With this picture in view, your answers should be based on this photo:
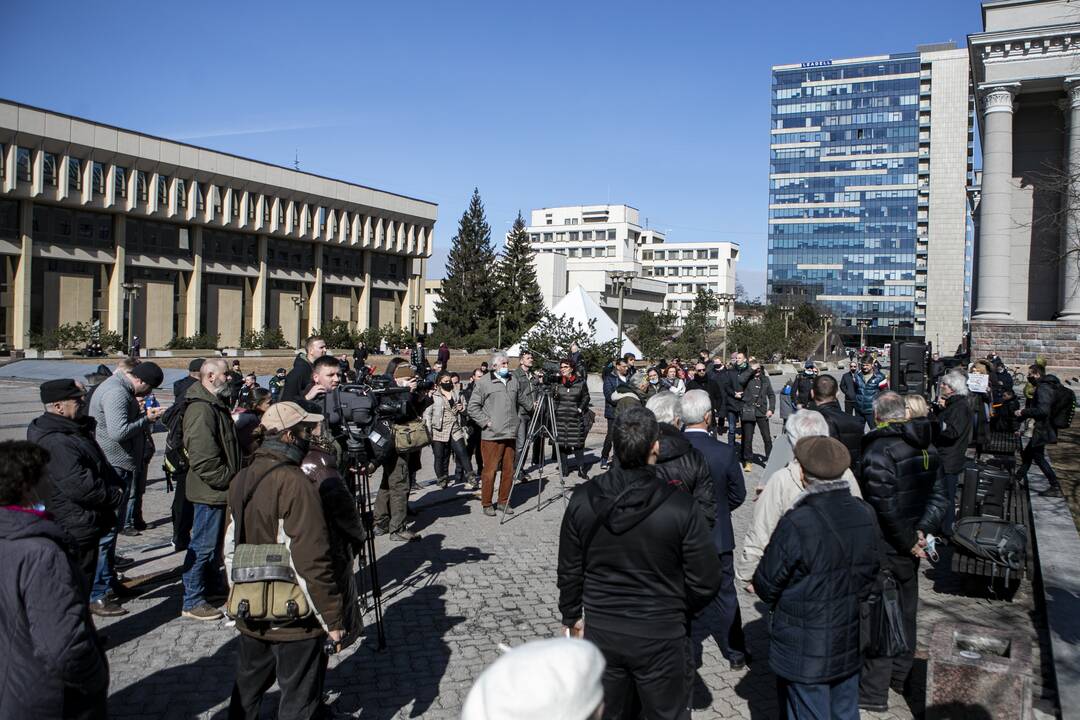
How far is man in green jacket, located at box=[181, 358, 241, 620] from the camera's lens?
6.28 m

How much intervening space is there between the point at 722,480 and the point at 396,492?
14.5 feet

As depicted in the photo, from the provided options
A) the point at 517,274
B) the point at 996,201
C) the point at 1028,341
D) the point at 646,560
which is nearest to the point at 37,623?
the point at 646,560

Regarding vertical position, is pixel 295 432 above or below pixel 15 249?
below

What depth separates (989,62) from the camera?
35469 mm

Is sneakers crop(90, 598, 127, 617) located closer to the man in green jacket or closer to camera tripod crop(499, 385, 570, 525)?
the man in green jacket

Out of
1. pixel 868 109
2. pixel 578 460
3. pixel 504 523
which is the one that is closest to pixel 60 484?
pixel 504 523

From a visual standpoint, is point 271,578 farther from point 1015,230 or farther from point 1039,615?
point 1015,230

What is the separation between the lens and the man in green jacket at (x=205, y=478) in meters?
6.28

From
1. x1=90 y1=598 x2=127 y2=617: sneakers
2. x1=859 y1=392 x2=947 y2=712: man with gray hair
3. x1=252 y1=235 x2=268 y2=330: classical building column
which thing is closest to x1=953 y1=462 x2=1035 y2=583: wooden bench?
x1=859 y1=392 x2=947 y2=712: man with gray hair

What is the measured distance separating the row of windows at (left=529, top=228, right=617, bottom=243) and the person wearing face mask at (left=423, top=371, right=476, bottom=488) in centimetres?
11521

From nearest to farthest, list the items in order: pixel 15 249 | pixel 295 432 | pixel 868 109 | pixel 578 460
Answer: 1. pixel 295 432
2. pixel 578 460
3. pixel 15 249
4. pixel 868 109

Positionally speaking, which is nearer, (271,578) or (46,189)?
(271,578)

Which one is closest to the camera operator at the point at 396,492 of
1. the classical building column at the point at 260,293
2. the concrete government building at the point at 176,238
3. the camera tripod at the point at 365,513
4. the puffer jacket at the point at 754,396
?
the camera tripod at the point at 365,513

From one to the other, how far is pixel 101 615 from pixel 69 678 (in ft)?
11.8
